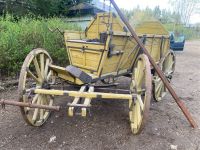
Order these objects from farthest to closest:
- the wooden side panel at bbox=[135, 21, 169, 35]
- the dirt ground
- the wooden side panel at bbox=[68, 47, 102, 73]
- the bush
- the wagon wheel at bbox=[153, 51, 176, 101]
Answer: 1. the wooden side panel at bbox=[135, 21, 169, 35]
2. the bush
3. the wagon wheel at bbox=[153, 51, 176, 101]
4. the wooden side panel at bbox=[68, 47, 102, 73]
5. the dirt ground

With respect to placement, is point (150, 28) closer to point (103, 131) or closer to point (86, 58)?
point (86, 58)

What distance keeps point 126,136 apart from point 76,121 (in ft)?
3.02

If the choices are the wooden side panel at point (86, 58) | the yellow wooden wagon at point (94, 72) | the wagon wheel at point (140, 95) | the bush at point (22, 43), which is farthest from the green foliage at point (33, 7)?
the wagon wheel at point (140, 95)

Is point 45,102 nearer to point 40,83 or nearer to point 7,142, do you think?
point 40,83

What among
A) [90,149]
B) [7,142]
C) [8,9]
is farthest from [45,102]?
[8,9]

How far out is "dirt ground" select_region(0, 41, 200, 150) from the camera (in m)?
3.78

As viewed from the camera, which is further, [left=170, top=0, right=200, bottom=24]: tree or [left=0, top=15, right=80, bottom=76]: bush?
[left=170, top=0, right=200, bottom=24]: tree

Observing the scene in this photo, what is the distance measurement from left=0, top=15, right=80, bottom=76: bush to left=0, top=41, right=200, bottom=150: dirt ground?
57.5 inches

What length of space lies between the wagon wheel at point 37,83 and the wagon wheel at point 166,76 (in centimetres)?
206

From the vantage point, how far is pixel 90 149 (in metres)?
3.66

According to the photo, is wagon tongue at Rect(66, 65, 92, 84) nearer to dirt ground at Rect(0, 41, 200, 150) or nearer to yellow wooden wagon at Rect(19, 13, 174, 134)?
yellow wooden wagon at Rect(19, 13, 174, 134)

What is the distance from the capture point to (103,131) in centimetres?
414

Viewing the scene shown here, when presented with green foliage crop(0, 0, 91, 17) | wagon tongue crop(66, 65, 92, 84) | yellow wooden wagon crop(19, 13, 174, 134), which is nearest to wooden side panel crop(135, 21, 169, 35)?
yellow wooden wagon crop(19, 13, 174, 134)

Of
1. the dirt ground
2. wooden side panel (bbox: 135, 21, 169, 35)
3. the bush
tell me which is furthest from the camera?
wooden side panel (bbox: 135, 21, 169, 35)
